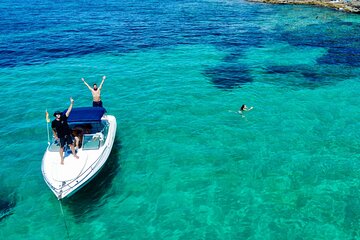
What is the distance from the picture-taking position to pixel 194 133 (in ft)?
76.3

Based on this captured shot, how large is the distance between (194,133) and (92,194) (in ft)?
29.4

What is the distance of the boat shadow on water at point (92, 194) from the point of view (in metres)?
16.5

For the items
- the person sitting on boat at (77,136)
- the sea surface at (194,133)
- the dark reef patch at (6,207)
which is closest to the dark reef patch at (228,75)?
the sea surface at (194,133)

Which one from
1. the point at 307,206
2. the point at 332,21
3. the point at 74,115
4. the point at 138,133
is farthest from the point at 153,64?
the point at 332,21

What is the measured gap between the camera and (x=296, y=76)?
33312 mm

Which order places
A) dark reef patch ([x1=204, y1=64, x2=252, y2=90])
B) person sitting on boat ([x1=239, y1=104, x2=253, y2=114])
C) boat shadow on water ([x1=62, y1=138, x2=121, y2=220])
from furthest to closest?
dark reef patch ([x1=204, y1=64, x2=252, y2=90]), person sitting on boat ([x1=239, y1=104, x2=253, y2=114]), boat shadow on water ([x1=62, y1=138, x2=121, y2=220])

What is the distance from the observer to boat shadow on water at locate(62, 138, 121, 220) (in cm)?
1647

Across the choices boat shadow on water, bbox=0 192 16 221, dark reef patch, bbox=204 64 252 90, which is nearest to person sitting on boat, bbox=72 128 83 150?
boat shadow on water, bbox=0 192 16 221

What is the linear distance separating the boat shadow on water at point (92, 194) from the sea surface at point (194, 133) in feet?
0.23

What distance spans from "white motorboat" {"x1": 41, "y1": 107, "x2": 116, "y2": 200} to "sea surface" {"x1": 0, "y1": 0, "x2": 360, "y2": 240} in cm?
136

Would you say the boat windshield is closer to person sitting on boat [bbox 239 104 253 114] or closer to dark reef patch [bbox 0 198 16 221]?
dark reef patch [bbox 0 198 16 221]

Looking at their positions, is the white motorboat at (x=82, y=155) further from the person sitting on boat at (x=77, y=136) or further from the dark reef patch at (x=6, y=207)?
the dark reef patch at (x=6, y=207)

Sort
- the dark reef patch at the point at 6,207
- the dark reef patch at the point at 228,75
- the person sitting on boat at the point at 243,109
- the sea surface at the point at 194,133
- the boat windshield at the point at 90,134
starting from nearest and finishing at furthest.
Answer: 1. the sea surface at the point at 194,133
2. the dark reef patch at the point at 6,207
3. the boat windshield at the point at 90,134
4. the person sitting on boat at the point at 243,109
5. the dark reef patch at the point at 228,75

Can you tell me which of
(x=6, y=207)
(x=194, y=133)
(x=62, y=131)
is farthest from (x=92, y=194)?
(x=194, y=133)
